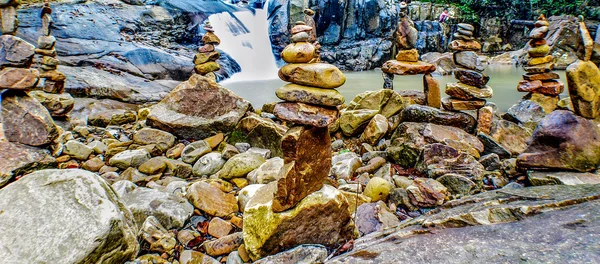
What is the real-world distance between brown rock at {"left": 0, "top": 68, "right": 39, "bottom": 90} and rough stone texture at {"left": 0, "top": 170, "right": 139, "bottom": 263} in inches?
78.5

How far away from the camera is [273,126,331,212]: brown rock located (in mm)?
2432

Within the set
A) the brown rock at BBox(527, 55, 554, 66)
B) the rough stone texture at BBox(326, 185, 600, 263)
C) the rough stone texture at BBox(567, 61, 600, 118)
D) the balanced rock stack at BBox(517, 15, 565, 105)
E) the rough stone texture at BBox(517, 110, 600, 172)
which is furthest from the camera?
the brown rock at BBox(527, 55, 554, 66)

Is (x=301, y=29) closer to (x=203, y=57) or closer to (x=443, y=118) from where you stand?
(x=443, y=118)

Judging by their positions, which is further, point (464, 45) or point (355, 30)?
point (355, 30)

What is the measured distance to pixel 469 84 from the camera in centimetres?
503

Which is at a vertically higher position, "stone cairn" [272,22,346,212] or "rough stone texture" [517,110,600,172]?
"stone cairn" [272,22,346,212]

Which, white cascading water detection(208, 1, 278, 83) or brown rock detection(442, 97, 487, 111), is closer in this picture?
brown rock detection(442, 97, 487, 111)

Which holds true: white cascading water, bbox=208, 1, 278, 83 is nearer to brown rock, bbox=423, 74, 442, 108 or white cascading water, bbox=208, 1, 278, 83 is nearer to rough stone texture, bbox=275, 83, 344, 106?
brown rock, bbox=423, 74, 442, 108

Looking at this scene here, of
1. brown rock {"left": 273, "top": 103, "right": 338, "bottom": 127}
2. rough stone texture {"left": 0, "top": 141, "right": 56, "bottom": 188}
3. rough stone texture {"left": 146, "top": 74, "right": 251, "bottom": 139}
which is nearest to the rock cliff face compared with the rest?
rough stone texture {"left": 146, "top": 74, "right": 251, "bottom": 139}

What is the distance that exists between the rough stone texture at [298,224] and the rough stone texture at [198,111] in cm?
285

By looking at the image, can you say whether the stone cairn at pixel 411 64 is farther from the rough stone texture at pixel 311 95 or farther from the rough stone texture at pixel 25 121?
the rough stone texture at pixel 25 121

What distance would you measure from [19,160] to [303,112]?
3453 mm

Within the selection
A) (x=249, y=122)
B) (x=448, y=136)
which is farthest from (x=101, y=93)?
(x=448, y=136)

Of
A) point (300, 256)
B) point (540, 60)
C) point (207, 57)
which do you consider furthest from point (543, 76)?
point (207, 57)
